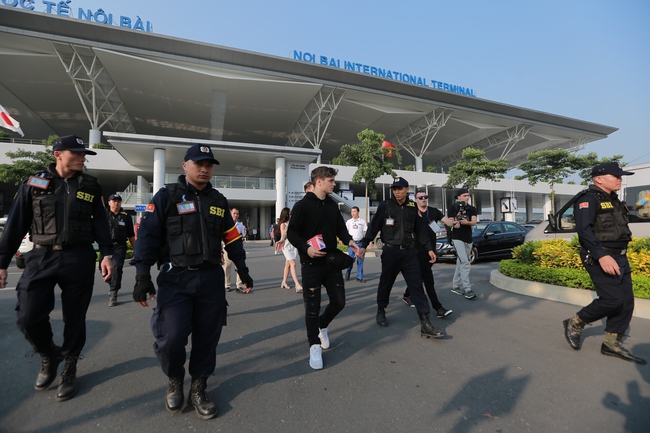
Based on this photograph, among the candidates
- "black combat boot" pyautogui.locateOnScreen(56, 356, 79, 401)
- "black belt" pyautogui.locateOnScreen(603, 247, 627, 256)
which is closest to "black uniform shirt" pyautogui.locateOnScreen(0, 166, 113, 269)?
"black combat boot" pyautogui.locateOnScreen(56, 356, 79, 401)

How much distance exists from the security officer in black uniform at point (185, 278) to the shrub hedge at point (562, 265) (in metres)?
5.68

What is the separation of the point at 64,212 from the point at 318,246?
6.90 feet

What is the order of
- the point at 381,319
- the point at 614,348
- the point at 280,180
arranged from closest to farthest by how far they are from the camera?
1. the point at 614,348
2. the point at 381,319
3. the point at 280,180

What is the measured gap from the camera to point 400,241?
390 centimetres

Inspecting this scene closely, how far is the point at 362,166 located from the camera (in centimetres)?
1883

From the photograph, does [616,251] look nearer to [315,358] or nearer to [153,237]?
[315,358]

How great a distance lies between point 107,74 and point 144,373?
110ft

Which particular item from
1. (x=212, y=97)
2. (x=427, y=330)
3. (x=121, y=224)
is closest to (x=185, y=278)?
(x=427, y=330)

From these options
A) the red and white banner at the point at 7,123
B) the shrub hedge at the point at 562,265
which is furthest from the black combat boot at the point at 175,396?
the red and white banner at the point at 7,123

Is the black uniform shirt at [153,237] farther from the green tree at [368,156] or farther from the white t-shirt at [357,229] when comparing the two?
the green tree at [368,156]

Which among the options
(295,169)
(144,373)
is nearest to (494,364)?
(144,373)

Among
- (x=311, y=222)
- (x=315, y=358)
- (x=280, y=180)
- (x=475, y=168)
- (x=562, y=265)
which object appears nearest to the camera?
(x=315, y=358)

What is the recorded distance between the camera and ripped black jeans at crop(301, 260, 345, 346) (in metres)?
3.07

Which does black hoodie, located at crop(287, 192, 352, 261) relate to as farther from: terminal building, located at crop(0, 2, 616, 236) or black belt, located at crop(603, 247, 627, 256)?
terminal building, located at crop(0, 2, 616, 236)
